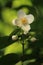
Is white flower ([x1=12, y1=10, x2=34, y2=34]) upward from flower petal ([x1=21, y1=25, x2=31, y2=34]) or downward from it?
upward

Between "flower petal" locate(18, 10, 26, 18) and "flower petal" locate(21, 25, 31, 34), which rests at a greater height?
"flower petal" locate(18, 10, 26, 18)

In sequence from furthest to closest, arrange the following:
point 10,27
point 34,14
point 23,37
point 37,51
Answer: point 10,27 → point 37,51 → point 34,14 → point 23,37

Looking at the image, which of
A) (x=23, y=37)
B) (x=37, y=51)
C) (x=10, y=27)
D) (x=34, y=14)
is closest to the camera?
(x=23, y=37)

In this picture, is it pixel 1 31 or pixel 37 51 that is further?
pixel 1 31

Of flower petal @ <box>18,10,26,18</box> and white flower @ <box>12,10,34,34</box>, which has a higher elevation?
flower petal @ <box>18,10,26,18</box>

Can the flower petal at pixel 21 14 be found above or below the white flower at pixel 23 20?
above

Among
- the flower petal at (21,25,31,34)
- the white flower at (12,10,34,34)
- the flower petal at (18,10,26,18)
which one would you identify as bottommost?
the flower petal at (21,25,31,34)

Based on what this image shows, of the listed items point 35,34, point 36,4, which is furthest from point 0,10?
point 35,34

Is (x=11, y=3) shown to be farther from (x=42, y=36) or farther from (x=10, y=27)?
(x=42, y=36)

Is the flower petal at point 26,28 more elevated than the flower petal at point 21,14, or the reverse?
the flower petal at point 21,14

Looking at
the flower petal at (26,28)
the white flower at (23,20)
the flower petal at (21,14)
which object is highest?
the flower petal at (21,14)

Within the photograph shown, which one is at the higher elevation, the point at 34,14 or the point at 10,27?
the point at 34,14
